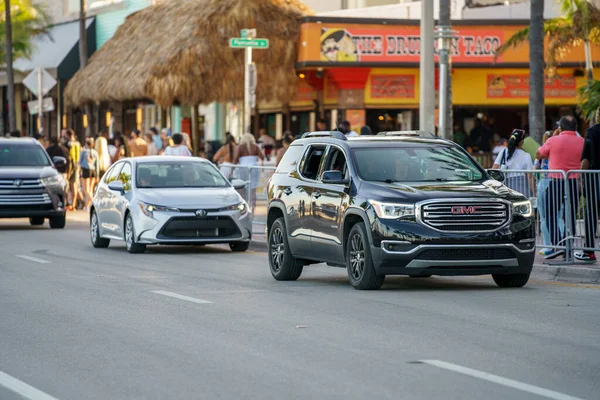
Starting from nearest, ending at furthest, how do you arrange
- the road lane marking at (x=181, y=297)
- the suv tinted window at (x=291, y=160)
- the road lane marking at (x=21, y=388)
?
the road lane marking at (x=21, y=388) → the road lane marking at (x=181, y=297) → the suv tinted window at (x=291, y=160)

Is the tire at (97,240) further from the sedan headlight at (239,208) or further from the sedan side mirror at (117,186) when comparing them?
the sedan headlight at (239,208)

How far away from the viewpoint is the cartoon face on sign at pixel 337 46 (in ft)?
117

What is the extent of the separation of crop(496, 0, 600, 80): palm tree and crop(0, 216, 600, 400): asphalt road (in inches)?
609

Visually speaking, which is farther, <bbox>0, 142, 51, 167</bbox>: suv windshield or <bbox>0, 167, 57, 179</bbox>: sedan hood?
<bbox>0, 142, 51, 167</bbox>: suv windshield

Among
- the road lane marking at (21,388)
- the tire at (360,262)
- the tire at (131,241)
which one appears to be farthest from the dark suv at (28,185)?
the road lane marking at (21,388)

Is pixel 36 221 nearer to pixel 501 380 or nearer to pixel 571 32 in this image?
pixel 571 32

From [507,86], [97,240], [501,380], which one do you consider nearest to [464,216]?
[501,380]

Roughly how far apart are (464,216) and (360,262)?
1252 millimetres

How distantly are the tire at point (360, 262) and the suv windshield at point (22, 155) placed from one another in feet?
48.3

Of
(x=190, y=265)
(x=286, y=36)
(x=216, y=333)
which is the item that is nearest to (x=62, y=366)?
(x=216, y=333)

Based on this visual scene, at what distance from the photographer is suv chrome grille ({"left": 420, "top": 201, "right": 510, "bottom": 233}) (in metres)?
14.7

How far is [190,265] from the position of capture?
63.1 feet

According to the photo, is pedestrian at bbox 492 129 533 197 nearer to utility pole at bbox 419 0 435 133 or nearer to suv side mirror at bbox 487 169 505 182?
utility pole at bbox 419 0 435 133

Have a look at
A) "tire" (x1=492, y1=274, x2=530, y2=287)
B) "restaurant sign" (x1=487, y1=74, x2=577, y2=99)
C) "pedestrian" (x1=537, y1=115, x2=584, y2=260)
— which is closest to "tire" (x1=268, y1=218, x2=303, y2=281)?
"tire" (x1=492, y1=274, x2=530, y2=287)
